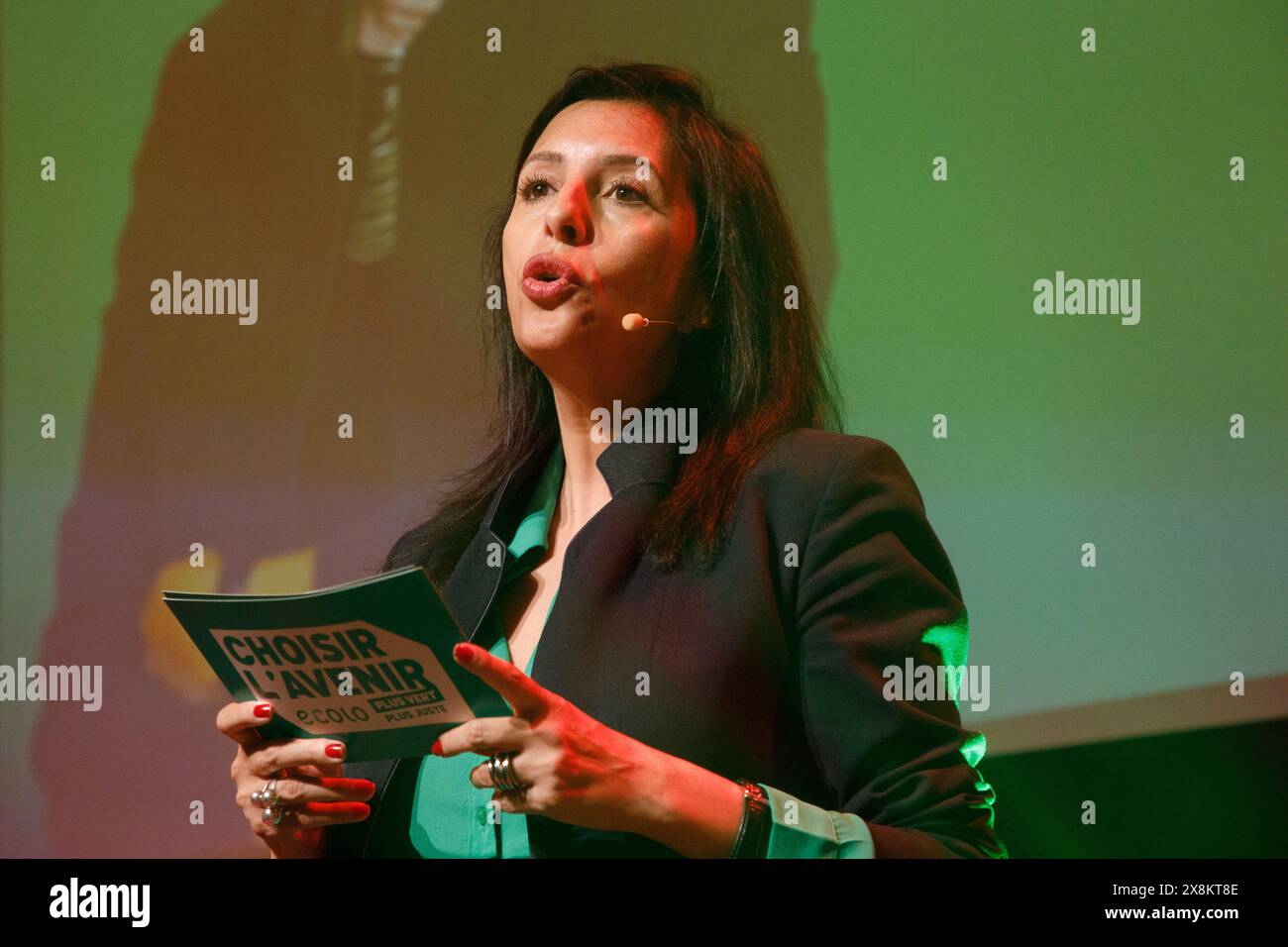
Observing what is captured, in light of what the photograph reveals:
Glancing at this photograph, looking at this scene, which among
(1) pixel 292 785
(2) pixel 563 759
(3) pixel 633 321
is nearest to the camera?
(2) pixel 563 759

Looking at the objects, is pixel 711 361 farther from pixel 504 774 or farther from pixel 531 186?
pixel 504 774

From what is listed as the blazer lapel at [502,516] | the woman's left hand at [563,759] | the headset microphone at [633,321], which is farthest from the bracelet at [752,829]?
the headset microphone at [633,321]

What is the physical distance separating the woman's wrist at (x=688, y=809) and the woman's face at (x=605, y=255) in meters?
0.61

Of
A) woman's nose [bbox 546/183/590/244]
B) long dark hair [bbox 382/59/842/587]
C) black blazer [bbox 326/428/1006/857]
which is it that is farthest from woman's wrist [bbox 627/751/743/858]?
woman's nose [bbox 546/183/590/244]

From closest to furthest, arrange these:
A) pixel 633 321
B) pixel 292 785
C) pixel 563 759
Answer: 1. pixel 563 759
2. pixel 292 785
3. pixel 633 321

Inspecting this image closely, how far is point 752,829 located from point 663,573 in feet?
1.16

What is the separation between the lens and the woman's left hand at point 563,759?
143cm

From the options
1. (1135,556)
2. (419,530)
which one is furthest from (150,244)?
(1135,556)

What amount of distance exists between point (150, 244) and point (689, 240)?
3.30 feet

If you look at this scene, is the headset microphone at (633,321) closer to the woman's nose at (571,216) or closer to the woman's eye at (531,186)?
the woman's nose at (571,216)

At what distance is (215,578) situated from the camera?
2258 mm

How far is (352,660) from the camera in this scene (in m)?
1.51

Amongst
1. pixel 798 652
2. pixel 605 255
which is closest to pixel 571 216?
pixel 605 255
